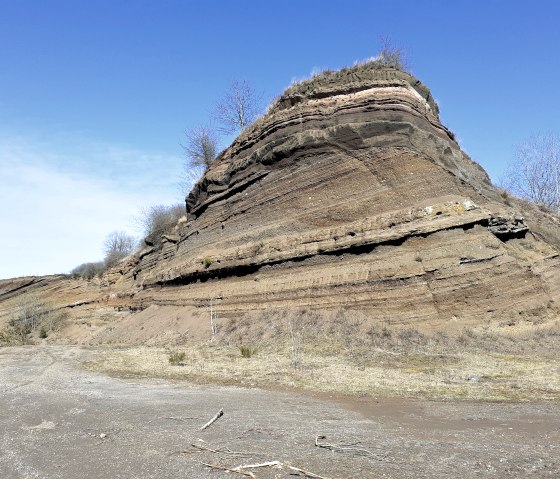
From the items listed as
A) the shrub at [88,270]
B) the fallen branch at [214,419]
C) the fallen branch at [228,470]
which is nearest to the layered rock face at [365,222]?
the fallen branch at [214,419]

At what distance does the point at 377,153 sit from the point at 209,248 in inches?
393

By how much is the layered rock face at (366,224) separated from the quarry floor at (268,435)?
839 centimetres

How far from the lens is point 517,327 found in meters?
16.0

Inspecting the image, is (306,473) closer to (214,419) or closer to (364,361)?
(214,419)

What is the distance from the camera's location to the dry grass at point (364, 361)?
10367 mm

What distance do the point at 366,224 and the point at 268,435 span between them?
1319 cm

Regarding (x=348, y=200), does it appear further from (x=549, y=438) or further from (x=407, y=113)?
(x=549, y=438)

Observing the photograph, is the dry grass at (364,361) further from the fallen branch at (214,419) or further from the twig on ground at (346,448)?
the twig on ground at (346,448)

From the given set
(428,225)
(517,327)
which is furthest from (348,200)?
(517,327)

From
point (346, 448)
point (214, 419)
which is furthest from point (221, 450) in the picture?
point (214, 419)

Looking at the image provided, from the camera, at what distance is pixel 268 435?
6.68m

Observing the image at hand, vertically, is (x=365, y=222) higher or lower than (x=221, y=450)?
higher

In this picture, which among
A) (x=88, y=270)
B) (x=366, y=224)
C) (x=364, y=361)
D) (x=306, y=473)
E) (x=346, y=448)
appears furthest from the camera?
(x=88, y=270)

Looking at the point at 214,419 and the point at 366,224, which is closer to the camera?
the point at 214,419
